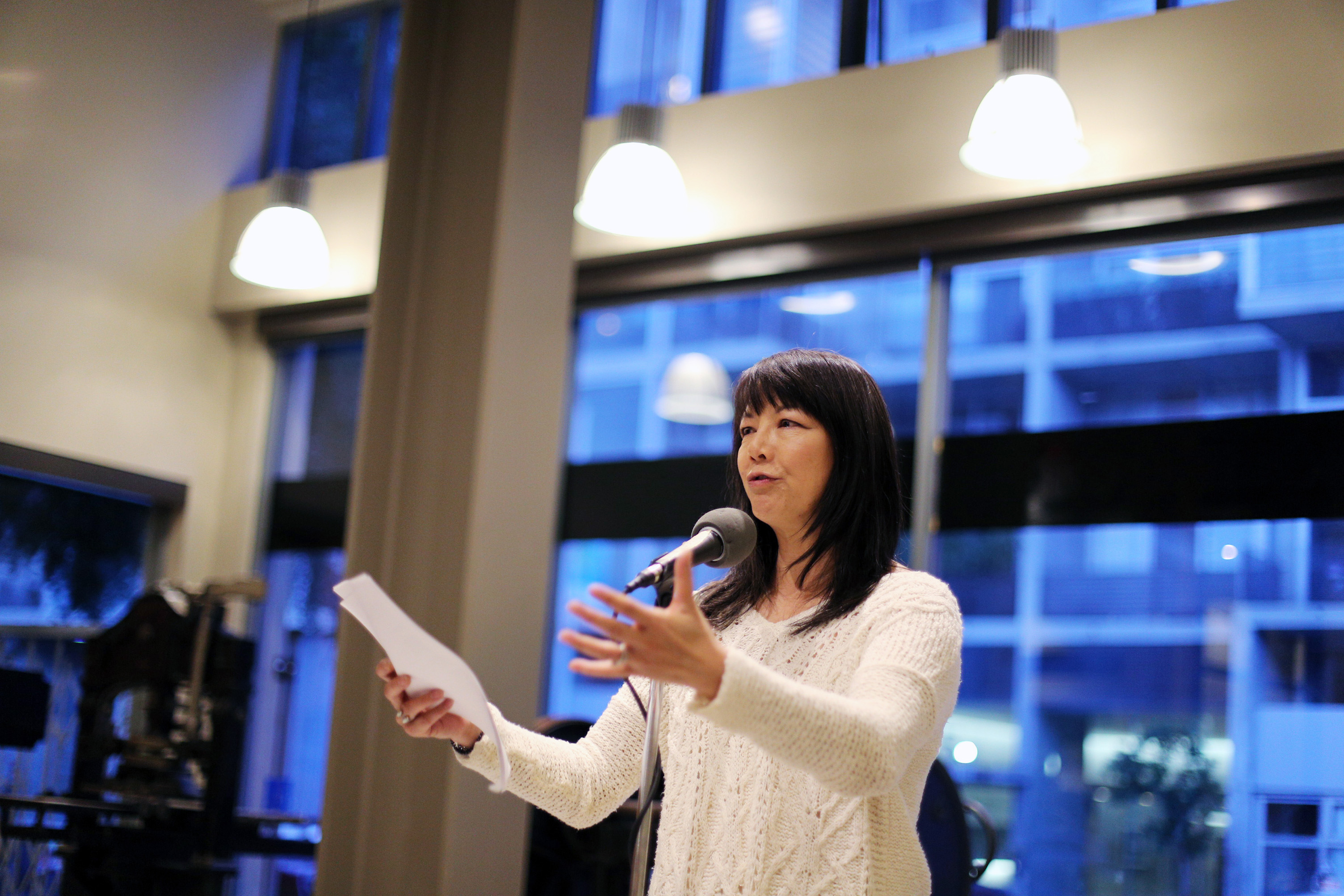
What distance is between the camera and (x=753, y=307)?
4758mm

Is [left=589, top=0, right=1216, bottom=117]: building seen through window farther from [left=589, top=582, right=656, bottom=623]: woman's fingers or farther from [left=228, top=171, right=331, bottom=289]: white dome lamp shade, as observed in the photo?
[left=589, top=582, right=656, bottom=623]: woman's fingers

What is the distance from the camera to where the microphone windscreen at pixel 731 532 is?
149cm

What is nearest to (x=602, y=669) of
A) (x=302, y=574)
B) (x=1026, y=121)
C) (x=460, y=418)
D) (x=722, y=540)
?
(x=722, y=540)

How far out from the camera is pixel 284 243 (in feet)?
14.4

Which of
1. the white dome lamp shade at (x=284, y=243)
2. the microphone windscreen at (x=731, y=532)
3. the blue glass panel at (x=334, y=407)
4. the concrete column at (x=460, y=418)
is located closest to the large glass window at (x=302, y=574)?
the blue glass panel at (x=334, y=407)

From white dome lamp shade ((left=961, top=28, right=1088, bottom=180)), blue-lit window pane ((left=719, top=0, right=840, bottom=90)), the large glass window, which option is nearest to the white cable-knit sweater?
white dome lamp shade ((left=961, top=28, right=1088, bottom=180))

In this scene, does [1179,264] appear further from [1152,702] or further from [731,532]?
[731,532]

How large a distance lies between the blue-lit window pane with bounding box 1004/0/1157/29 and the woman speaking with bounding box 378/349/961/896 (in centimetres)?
263

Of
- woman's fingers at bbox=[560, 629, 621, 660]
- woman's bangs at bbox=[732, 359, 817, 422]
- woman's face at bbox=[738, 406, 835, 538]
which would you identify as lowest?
woman's fingers at bbox=[560, 629, 621, 660]

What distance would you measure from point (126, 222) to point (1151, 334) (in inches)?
137

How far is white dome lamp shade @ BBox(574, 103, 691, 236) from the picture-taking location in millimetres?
3863

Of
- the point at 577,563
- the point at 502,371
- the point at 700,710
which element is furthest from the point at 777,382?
the point at 577,563

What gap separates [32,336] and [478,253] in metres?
1.74

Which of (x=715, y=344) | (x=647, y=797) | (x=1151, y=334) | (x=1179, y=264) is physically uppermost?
(x=1179, y=264)
